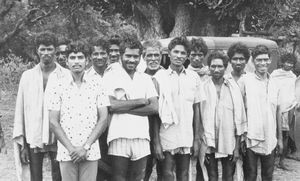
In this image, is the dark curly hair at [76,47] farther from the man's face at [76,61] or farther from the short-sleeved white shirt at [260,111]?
the short-sleeved white shirt at [260,111]

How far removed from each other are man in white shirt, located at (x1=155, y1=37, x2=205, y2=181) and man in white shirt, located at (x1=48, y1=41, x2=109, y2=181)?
2.53ft

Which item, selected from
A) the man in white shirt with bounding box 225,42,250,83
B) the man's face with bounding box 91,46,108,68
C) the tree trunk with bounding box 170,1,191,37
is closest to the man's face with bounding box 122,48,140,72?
the man's face with bounding box 91,46,108,68

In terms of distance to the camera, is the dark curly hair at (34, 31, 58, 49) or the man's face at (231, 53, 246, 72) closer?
the dark curly hair at (34, 31, 58, 49)

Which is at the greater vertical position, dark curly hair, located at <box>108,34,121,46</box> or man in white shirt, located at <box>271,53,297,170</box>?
dark curly hair, located at <box>108,34,121,46</box>

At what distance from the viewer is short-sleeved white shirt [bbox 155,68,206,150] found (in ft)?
15.2

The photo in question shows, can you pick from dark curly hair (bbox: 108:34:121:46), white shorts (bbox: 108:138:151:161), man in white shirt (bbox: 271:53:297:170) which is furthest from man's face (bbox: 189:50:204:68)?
man in white shirt (bbox: 271:53:297:170)

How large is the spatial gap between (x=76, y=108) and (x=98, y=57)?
1.17m

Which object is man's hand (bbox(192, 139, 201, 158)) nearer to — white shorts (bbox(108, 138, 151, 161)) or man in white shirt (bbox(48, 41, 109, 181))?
white shorts (bbox(108, 138, 151, 161))

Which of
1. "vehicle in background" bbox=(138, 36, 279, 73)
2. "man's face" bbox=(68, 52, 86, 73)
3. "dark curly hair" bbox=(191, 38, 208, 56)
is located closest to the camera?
"man's face" bbox=(68, 52, 86, 73)

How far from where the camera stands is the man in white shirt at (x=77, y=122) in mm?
3949

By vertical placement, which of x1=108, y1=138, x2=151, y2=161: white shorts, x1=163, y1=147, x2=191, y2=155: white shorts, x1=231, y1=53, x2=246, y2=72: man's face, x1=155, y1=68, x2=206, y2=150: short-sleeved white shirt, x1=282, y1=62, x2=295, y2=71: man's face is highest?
x1=231, y1=53, x2=246, y2=72: man's face

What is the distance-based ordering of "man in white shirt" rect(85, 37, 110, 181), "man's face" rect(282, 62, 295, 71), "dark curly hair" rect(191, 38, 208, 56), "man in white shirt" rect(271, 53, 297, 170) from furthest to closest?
1. "man's face" rect(282, 62, 295, 71)
2. "man in white shirt" rect(271, 53, 297, 170)
3. "dark curly hair" rect(191, 38, 208, 56)
4. "man in white shirt" rect(85, 37, 110, 181)

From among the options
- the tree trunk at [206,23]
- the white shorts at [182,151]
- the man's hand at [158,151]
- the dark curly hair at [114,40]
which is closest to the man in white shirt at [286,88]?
the tree trunk at [206,23]

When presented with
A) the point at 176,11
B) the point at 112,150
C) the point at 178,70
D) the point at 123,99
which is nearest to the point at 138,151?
the point at 112,150
